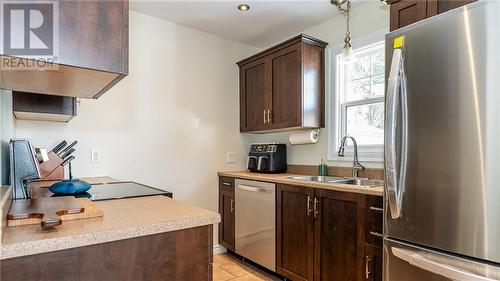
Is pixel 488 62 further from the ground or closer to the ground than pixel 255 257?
further from the ground

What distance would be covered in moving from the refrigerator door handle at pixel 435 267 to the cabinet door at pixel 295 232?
841mm

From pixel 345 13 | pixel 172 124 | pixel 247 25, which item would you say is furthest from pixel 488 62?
pixel 172 124

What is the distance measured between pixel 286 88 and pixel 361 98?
2.34 ft

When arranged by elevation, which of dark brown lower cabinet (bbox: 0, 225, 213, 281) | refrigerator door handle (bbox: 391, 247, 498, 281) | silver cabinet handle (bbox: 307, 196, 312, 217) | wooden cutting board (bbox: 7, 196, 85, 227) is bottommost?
refrigerator door handle (bbox: 391, 247, 498, 281)

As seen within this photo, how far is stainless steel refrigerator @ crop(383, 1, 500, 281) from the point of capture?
3.81 feet

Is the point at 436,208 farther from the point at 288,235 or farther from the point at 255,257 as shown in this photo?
the point at 255,257

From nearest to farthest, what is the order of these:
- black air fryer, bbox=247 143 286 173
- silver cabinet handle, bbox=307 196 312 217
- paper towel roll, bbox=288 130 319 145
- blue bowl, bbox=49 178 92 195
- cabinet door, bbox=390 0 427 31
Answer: blue bowl, bbox=49 178 92 195
cabinet door, bbox=390 0 427 31
silver cabinet handle, bbox=307 196 312 217
paper towel roll, bbox=288 130 319 145
black air fryer, bbox=247 143 286 173

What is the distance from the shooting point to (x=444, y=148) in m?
1.29

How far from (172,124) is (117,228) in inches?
89.6

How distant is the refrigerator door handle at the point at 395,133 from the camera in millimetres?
1440

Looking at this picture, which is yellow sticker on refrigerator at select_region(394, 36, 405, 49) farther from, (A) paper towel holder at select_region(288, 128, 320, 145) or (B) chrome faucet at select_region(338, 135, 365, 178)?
(A) paper towel holder at select_region(288, 128, 320, 145)

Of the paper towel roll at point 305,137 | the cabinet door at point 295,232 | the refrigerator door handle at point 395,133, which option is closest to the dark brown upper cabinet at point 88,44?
the refrigerator door handle at point 395,133

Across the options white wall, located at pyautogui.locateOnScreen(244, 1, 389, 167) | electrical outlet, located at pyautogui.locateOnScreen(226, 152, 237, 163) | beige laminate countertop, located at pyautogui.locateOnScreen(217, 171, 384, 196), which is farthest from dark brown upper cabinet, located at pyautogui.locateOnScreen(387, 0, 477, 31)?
electrical outlet, located at pyautogui.locateOnScreen(226, 152, 237, 163)

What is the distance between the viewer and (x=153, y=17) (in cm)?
295
